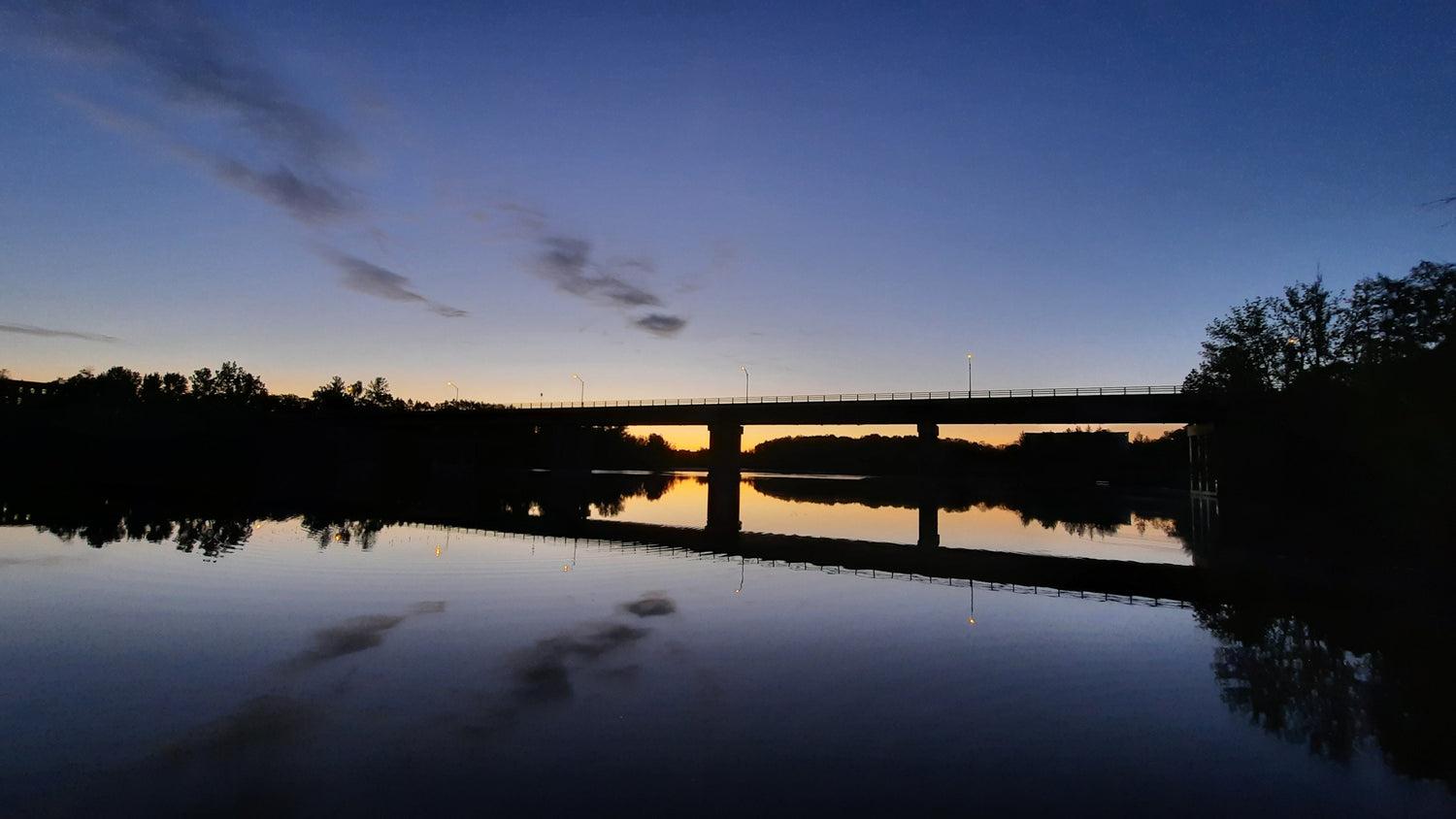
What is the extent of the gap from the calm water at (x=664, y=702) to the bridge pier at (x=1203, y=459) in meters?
61.9

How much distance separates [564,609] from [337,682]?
295 inches

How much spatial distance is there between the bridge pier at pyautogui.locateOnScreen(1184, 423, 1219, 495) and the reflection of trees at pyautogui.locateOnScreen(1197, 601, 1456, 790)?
189ft

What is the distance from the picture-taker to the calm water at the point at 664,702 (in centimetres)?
914

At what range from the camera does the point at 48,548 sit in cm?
2912

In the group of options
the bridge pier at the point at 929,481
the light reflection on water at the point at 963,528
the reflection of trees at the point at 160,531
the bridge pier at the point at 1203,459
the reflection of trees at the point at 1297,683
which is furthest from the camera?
the bridge pier at the point at 1203,459

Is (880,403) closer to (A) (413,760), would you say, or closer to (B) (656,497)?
(B) (656,497)

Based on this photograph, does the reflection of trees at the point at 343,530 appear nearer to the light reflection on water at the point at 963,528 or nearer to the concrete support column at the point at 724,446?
the light reflection on water at the point at 963,528

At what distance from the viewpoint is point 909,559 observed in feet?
108

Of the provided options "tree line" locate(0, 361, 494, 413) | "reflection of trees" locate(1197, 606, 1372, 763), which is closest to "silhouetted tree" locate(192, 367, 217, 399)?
"tree line" locate(0, 361, 494, 413)

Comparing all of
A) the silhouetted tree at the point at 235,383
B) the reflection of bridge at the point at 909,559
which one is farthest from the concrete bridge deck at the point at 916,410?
the silhouetted tree at the point at 235,383

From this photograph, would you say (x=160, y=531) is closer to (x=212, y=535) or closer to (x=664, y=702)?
(x=212, y=535)

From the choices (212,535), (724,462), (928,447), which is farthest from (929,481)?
(212,535)

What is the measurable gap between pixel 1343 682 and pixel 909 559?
18.8 meters

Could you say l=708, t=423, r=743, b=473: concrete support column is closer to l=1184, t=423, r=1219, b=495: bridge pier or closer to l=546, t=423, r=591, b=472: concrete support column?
l=546, t=423, r=591, b=472: concrete support column
